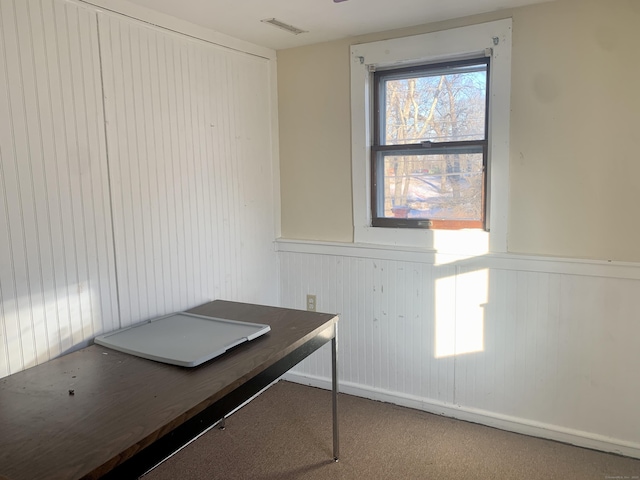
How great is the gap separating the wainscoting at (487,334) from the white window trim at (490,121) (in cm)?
9

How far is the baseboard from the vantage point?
2359 mm

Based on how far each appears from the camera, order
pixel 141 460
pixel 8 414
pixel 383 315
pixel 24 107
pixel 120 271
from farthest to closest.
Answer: pixel 383 315, pixel 120 271, pixel 24 107, pixel 8 414, pixel 141 460

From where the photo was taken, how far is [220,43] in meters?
2.62

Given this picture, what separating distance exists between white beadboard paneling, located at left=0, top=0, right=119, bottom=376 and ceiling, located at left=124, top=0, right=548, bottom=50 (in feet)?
1.50

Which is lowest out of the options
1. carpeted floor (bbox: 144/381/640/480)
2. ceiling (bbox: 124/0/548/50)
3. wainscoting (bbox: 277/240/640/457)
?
carpeted floor (bbox: 144/381/640/480)

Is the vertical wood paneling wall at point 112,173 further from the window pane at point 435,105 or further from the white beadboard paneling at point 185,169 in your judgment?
the window pane at point 435,105

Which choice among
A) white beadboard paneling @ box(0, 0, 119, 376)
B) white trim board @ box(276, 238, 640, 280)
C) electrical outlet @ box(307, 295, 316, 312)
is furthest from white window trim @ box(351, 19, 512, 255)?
white beadboard paneling @ box(0, 0, 119, 376)

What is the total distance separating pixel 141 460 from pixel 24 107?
1296mm

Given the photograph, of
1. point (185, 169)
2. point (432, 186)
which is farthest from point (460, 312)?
point (185, 169)

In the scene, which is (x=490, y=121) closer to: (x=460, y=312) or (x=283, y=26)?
(x=460, y=312)

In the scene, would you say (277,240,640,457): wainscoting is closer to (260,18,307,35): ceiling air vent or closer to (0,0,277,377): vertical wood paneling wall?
(0,0,277,377): vertical wood paneling wall

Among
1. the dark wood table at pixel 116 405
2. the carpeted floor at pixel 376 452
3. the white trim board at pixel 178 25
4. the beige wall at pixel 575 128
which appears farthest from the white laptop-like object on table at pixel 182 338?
the beige wall at pixel 575 128

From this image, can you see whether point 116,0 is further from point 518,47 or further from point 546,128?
point 546,128

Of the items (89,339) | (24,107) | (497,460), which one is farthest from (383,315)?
(24,107)
